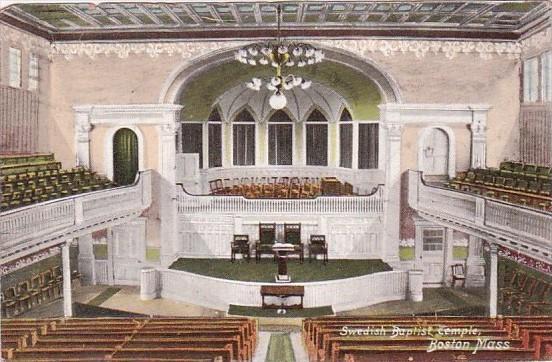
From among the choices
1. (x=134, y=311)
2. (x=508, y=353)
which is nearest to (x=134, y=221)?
(x=134, y=311)

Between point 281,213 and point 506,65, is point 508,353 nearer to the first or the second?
point 506,65

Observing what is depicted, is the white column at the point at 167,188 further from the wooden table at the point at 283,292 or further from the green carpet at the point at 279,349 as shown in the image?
the green carpet at the point at 279,349

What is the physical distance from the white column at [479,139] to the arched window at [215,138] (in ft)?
32.4

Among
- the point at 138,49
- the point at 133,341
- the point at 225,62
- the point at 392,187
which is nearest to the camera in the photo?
the point at 133,341

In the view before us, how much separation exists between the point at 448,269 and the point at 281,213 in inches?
159

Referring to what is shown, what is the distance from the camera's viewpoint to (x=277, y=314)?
1145 cm

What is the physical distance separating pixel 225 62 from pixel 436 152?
5214mm

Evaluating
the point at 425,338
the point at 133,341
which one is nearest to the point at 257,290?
the point at 133,341

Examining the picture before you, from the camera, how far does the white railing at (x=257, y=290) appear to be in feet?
37.8

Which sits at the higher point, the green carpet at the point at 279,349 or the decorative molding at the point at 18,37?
the decorative molding at the point at 18,37

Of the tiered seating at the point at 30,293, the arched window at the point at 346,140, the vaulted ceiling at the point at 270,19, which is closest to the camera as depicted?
the vaulted ceiling at the point at 270,19

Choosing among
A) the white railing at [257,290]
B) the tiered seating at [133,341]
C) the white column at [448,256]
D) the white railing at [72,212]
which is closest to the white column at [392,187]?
the white railing at [257,290]

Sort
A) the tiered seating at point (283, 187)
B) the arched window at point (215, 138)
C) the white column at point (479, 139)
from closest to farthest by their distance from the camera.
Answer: the white column at point (479, 139)
the tiered seating at point (283, 187)
the arched window at point (215, 138)

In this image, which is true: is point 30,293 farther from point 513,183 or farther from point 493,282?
point 513,183
